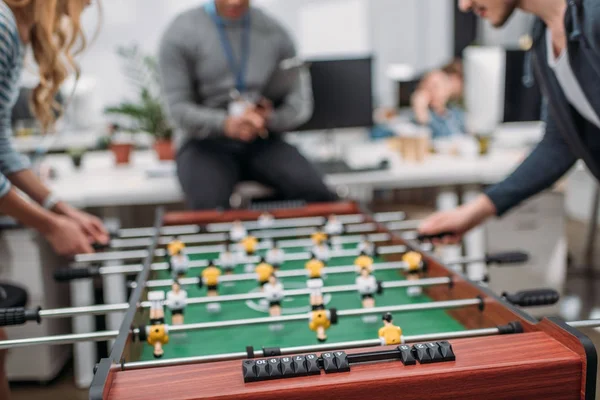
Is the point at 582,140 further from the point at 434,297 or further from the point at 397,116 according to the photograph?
the point at 397,116

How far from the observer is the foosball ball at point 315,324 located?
2.89ft

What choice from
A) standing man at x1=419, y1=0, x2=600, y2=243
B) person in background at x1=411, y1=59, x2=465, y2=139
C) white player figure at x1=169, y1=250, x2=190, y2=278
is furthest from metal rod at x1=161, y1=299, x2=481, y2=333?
person in background at x1=411, y1=59, x2=465, y2=139

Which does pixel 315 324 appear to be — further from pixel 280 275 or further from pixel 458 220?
pixel 458 220

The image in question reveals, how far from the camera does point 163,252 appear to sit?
5.68 ft

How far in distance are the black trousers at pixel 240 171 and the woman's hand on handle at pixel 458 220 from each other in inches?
37.1

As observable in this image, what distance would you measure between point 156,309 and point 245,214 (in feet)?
2.97

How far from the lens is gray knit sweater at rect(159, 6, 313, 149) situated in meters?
2.69

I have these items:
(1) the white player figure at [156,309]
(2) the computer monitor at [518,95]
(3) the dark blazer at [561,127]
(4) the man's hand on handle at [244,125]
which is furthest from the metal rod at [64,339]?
(2) the computer monitor at [518,95]

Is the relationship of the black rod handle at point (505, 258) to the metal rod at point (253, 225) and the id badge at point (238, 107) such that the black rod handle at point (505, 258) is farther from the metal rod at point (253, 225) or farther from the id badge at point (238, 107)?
the id badge at point (238, 107)

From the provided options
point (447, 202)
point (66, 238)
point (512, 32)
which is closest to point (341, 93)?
point (447, 202)

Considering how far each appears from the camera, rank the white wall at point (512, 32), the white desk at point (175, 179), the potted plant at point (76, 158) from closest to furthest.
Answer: the white desk at point (175, 179)
the potted plant at point (76, 158)
the white wall at point (512, 32)

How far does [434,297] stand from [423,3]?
243 inches

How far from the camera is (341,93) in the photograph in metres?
3.30

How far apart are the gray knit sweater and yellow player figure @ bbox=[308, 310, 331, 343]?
1.54 metres
